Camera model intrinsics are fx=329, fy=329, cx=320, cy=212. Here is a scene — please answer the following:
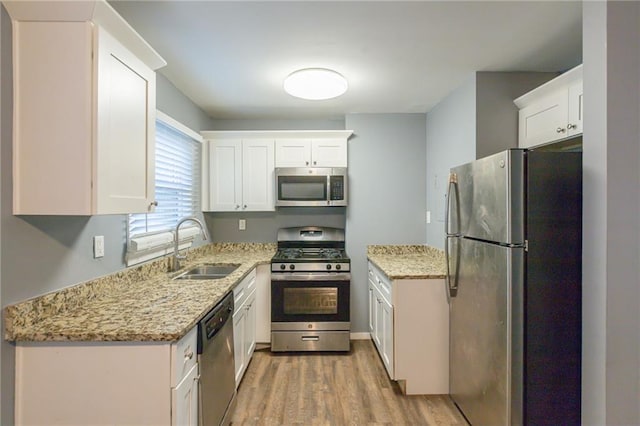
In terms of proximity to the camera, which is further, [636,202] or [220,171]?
[220,171]

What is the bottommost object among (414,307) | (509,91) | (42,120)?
(414,307)

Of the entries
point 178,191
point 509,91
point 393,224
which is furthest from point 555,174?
point 178,191

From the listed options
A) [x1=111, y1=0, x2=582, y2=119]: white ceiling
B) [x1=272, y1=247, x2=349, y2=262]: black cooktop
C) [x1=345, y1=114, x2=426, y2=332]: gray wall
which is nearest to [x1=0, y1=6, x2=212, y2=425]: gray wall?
[x1=111, y1=0, x2=582, y2=119]: white ceiling

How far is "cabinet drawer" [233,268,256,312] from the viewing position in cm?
244

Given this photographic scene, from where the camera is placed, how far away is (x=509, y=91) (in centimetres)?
256

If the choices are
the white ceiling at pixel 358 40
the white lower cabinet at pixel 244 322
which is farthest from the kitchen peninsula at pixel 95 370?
the white ceiling at pixel 358 40

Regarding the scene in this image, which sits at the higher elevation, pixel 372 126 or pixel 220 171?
pixel 372 126

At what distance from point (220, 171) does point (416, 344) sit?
2.57 m

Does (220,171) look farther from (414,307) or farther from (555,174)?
(555,174)

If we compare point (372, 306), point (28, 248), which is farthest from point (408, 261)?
point (28, 248)

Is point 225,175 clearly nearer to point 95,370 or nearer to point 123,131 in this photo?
point 123,131

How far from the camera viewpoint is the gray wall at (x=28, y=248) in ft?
4.26

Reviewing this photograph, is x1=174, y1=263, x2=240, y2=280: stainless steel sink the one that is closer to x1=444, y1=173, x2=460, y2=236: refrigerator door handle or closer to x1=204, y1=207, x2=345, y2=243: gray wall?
x1=204, y1=207, x2=345, y2=243: gray wall

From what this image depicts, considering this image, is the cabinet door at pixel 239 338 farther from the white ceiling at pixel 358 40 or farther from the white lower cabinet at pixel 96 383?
the white ceiling at pixel 358 40
